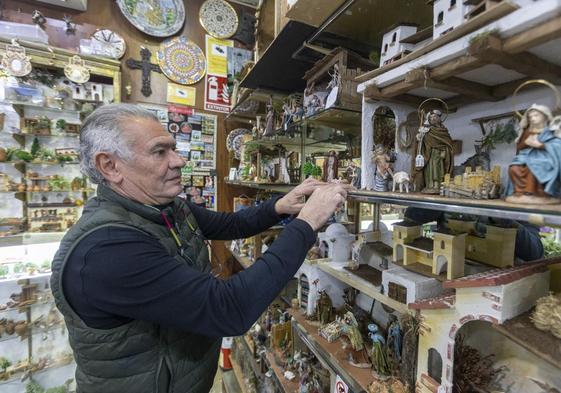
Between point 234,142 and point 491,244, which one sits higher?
point 234,142

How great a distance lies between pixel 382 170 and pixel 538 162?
1.23ft

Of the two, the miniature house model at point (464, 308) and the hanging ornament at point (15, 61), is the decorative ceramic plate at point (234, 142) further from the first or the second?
the miniature house model at point (464, 308)

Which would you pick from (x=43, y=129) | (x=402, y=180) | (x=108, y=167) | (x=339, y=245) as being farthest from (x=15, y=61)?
(x=402, y=180)

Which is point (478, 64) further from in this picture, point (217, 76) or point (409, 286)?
point (217, 76)

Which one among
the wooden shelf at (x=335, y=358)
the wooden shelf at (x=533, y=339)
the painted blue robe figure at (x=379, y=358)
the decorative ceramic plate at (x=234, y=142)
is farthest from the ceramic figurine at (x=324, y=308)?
the decorative ceramic plate at (x=234, y=142)

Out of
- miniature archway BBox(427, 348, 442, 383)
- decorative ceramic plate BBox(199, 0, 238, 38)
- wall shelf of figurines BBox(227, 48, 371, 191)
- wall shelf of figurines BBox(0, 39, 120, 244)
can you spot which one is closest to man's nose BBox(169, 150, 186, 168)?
wall shelf of figurines BBox(227, 48, 371, 191)

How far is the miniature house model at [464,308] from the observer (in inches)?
20.5

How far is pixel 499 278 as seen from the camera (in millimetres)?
505

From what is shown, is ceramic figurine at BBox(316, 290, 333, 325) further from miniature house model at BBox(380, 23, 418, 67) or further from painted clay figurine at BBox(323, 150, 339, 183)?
miniature house model at BBox(380, 23, 418, 67)

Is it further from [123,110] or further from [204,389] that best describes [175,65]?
[204,389]

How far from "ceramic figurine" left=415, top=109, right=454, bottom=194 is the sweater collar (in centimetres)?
76

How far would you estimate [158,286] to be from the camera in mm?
638

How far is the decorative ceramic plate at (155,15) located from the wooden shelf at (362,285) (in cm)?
255

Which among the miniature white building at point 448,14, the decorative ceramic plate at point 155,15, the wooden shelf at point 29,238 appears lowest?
the wooden shelf at point 29,238
